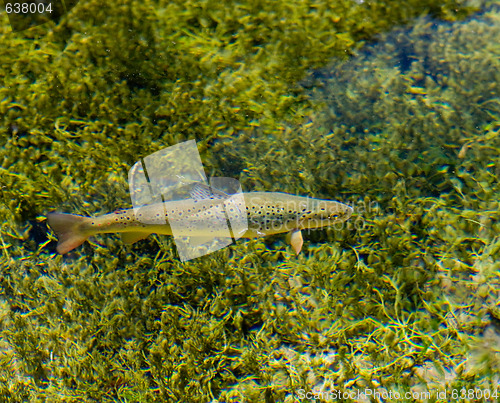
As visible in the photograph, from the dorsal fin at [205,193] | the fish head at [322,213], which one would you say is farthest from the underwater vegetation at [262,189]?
the dorsal fin at [205,193]

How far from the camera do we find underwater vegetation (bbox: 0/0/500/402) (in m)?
3.20

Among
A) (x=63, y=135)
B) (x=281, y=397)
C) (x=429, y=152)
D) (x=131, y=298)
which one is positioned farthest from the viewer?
(x=63, y=135)

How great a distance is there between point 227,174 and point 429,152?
165cm

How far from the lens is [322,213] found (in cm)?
332

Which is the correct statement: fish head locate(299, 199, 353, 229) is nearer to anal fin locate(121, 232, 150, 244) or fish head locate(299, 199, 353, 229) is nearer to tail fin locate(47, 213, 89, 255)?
anal fin locate(121, 232, 150, 244)

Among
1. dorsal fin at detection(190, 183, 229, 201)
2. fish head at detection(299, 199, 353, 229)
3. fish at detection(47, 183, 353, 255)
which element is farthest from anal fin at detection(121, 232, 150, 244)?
fish head at detection(299, 199, 353, 229)

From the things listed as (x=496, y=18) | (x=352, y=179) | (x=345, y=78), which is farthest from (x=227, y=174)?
(x=496, y=18)

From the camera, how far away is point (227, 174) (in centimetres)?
360

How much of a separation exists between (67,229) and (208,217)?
1151 mm

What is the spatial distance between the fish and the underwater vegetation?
0.18 m

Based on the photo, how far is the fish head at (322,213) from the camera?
3.31m

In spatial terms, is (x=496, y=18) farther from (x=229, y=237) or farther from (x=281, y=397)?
(x=281, y=397)

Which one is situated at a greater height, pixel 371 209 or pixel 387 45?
pixel 387 45

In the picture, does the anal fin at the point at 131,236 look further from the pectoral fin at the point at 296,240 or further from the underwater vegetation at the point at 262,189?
the pectoral fin at the point at 296,240
